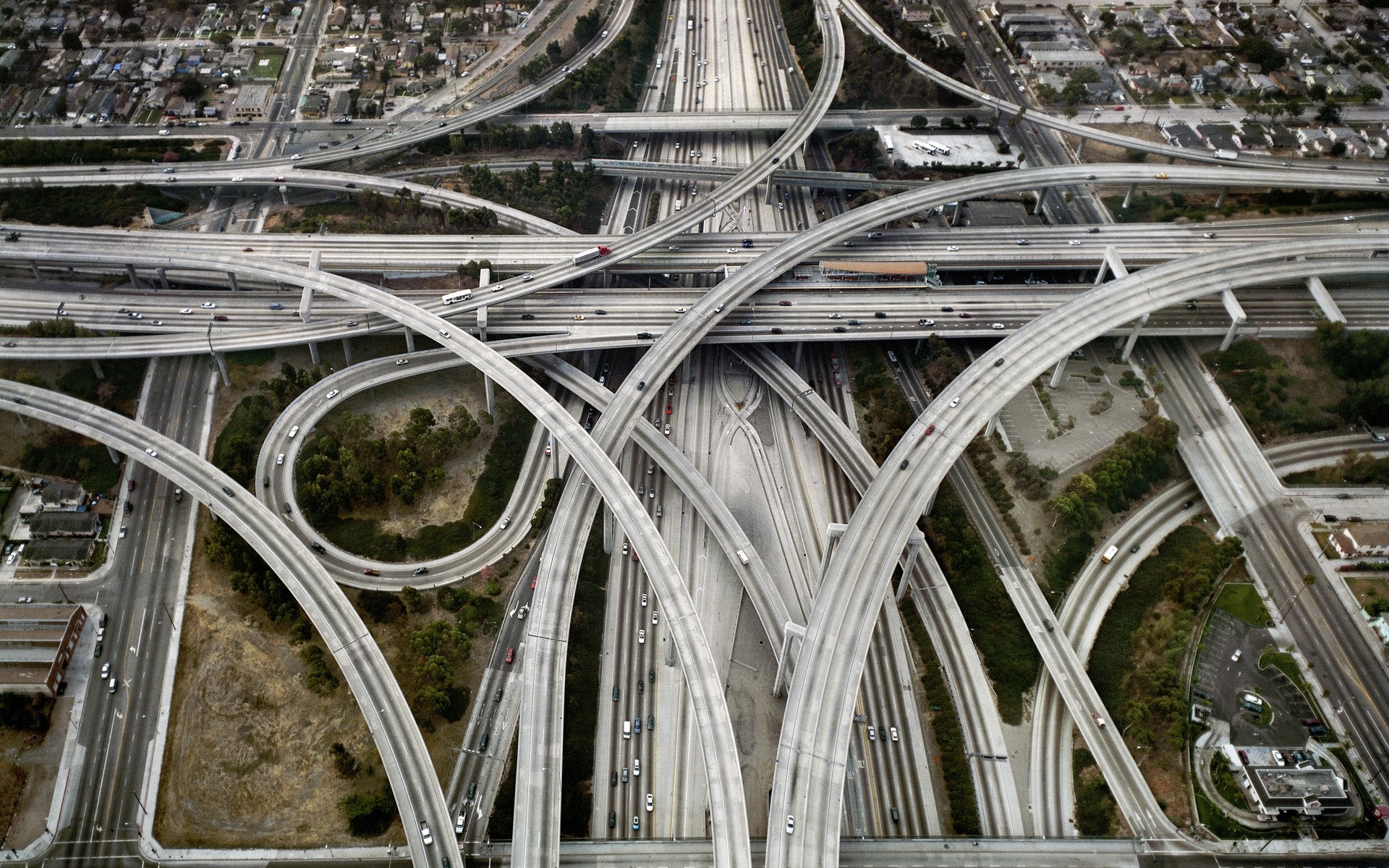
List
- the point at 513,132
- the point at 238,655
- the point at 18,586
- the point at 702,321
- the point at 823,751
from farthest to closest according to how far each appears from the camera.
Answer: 1. the point at 513,132
2. the point at 702,321
3. the point at 18,586
4. the point at 238,655
5. the point at 823,751

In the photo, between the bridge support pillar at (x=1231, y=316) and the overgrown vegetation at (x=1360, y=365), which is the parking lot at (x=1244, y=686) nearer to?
the overgrown vegetation at (x=1360, y=365)

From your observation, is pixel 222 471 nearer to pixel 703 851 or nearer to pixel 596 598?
pixel 596 598

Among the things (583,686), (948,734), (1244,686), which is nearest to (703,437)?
(583,686)

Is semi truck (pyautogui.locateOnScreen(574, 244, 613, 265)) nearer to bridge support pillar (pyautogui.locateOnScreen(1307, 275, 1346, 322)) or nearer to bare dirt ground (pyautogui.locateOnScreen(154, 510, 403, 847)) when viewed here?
bare dirt ground (pyautogui.locateOnScreen(154, 510, 403, 847))

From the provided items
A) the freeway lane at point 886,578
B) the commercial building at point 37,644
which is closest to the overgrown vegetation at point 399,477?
the commercial building at point 37,644

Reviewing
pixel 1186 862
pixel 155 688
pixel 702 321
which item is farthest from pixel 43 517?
pixel 1186 862

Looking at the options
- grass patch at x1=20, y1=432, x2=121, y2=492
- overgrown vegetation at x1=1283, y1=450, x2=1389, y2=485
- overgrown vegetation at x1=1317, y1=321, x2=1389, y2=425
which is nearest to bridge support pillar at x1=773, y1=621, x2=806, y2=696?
overgrown vegetation at x1=1283, y1=450, x2=1389, y2=485

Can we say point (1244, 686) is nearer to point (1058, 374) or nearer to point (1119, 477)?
point (1119, 477)
